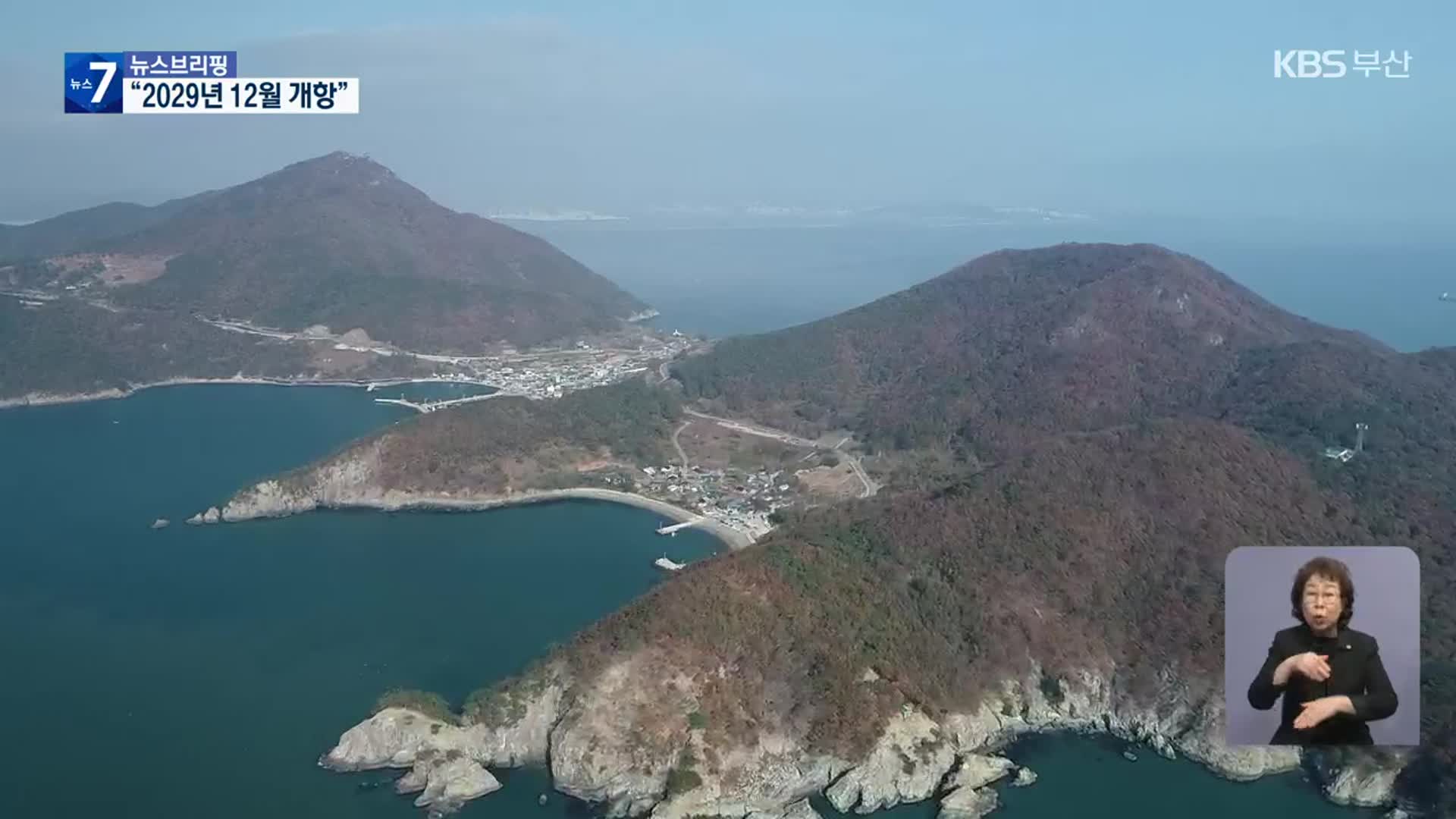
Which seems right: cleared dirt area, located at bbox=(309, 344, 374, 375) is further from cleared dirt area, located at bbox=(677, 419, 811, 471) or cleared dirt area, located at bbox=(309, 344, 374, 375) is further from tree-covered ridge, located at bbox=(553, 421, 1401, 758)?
tree-covered ridge, located at bbox=(553, 421, 1401, 758)

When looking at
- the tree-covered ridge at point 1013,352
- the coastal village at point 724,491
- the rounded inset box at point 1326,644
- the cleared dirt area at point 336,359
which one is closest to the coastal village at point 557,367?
the cleared dirt area at point 336,359

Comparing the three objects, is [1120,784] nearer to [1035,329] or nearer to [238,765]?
[238,765]

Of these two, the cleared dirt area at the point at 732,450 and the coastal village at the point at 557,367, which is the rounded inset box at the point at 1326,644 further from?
the coastal village at the point at 557,367

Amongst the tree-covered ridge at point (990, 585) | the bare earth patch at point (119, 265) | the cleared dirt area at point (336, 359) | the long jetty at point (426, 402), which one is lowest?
the tree-covered ridge at point (990, 585)

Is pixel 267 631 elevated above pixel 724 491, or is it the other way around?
pixel 724 491

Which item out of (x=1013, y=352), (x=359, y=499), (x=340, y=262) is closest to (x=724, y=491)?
(x=359, y=499)

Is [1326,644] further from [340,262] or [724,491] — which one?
[340,262]
